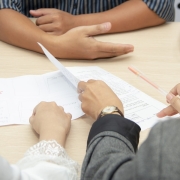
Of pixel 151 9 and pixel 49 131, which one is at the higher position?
pixel 151 9

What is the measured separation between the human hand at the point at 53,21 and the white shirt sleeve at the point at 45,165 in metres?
0.61

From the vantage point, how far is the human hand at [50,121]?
28.3 inches

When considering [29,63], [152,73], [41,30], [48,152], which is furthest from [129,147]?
[41,30]

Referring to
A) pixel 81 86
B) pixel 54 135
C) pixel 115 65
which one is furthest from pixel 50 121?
pixel 115 65

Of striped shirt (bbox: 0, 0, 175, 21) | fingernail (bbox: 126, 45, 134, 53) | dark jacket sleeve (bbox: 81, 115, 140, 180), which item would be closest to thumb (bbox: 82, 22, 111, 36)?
fingernail (bbox: 126, 45, 134, 53)

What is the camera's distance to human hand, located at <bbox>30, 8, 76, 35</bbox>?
1.21 m

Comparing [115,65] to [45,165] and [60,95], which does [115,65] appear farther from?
[45,165]

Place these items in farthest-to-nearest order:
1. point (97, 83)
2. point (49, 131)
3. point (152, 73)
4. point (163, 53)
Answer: point (163, 53) → point (152, 73) → point (97, 83) → point (49, 131)

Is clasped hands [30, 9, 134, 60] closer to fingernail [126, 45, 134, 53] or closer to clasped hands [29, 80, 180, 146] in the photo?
fingernail [126, 45, 134, 53]

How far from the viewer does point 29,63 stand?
106 cm

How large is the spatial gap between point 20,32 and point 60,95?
1.20 ft

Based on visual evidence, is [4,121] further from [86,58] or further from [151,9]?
[151,9]

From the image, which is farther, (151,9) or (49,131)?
(151,9)

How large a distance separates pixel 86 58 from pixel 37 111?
36cm
